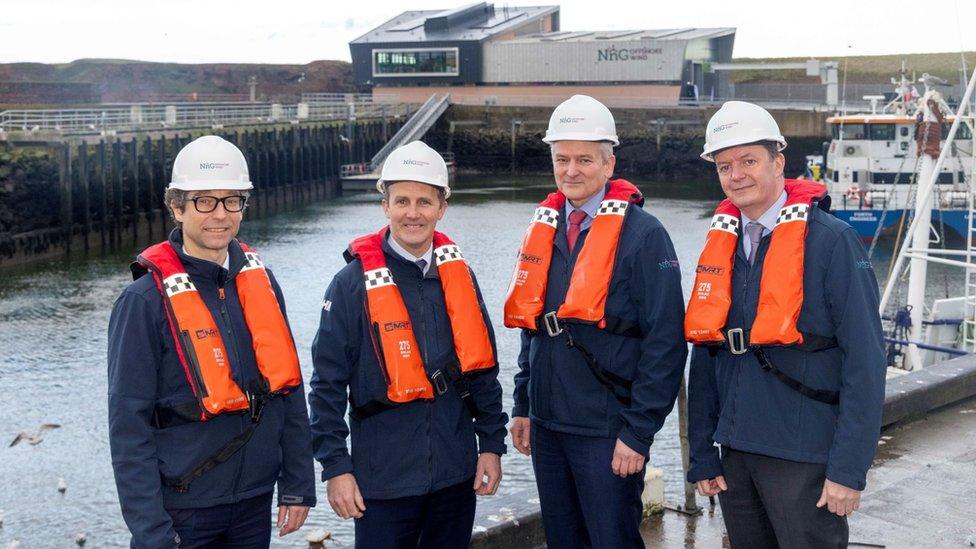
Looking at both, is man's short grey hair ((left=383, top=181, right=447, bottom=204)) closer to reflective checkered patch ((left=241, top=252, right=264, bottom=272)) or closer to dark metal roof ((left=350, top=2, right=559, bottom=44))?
reflective checkered patch ((left=241, top=252, right=264, bottom=272))

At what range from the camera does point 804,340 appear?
3.45 metres

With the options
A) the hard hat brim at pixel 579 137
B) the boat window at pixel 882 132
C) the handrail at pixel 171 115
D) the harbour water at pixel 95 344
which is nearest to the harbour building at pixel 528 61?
the handrail at pixel 171 115

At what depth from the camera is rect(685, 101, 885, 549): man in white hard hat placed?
3.35 m

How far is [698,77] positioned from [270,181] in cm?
2533

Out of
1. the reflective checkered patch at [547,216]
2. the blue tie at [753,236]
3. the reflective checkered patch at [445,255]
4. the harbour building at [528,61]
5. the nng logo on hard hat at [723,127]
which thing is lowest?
the reflective checkered patch at [445,255]

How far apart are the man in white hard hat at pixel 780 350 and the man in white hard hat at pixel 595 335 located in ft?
0.58

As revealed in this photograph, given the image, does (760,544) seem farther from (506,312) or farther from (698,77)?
(698,77)

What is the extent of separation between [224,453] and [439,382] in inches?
31.0

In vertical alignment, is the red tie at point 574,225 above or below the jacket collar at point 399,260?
above

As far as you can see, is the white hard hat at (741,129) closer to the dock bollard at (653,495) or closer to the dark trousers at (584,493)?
the dark trousers at (584,493)

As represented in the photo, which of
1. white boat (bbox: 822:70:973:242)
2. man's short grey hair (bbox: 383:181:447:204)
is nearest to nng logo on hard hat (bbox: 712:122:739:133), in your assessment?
man's short grey hair (bbox: 383:181:447:204)

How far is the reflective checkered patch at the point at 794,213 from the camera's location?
3498mm

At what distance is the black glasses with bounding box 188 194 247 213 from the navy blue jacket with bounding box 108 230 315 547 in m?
0.14

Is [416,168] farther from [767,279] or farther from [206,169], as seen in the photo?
[767,279]
